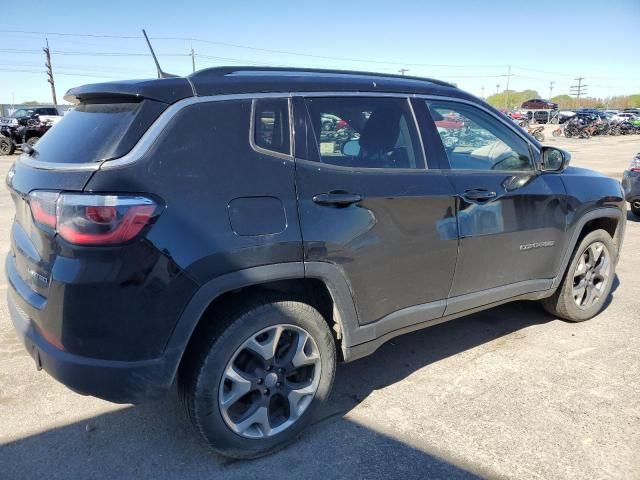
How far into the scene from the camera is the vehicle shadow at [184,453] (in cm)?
247

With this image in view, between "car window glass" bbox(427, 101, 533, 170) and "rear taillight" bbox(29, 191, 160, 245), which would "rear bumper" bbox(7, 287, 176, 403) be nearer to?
"rear taillight" bbox(29, 191, 160, 245)

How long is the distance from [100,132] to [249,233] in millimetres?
822

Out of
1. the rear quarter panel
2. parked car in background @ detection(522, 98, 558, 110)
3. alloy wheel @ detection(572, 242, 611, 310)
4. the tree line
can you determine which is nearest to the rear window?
the rear quarter panel

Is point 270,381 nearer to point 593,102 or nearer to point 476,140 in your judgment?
point 476,140

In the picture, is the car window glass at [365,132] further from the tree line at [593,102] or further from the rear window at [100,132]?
the tree line at [593,102]

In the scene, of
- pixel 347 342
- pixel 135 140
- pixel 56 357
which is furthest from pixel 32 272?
pixel 347 342

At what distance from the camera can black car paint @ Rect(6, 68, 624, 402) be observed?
212cm

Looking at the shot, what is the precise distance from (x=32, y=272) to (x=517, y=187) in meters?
2.84

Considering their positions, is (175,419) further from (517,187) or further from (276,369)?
(517,187)

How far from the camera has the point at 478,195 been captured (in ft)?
10.3

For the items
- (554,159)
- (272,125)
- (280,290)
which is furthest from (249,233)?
(554,159)

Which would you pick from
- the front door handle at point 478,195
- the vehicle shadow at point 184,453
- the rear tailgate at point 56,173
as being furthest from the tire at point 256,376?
the front door handle at point 478,195

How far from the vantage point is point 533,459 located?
258cm

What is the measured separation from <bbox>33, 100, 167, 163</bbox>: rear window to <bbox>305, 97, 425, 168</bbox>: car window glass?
847mm
